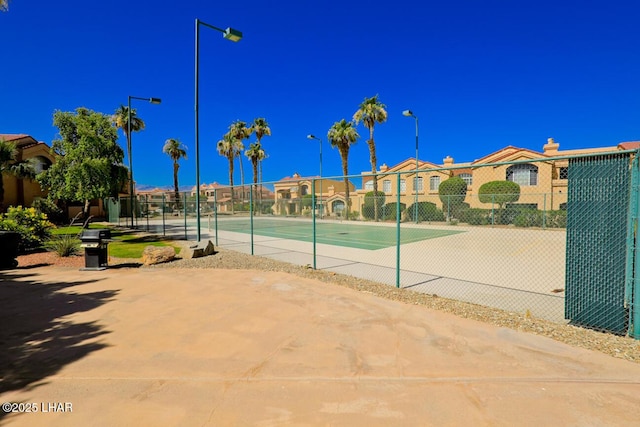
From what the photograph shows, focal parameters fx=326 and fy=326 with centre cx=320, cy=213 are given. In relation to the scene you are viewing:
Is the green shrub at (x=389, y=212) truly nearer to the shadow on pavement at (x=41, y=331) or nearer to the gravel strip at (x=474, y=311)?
the gravel strip at (x=474, y=311)

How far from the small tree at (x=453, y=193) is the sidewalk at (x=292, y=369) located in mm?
23100

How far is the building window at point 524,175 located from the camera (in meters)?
30.4

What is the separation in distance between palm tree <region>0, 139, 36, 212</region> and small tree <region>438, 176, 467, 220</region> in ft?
108

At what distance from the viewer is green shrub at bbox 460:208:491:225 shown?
2461cm

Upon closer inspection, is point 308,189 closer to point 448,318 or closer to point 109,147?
point 109,147

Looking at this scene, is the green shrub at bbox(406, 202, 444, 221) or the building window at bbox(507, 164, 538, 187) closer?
the green shrub at bbox(406, 202, 444, 221)

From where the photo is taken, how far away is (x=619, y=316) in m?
4.38

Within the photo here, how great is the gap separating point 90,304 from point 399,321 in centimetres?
546

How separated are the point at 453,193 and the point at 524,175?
7.23 meters

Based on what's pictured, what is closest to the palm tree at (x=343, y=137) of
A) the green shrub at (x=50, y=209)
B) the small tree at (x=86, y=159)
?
the small tree at (x=86, y=159)

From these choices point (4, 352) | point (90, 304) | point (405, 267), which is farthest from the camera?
point (405, 267)

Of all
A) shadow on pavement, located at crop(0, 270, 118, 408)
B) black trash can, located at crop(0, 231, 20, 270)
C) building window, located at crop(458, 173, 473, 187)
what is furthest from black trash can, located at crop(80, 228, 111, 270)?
building window, located at crop(458, 173, 473, 187)

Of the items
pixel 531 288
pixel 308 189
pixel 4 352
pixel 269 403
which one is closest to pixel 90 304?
pixel 4 352

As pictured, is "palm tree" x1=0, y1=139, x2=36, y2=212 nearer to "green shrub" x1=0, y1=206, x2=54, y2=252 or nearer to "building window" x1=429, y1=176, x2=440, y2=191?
"green shrub" x1=0, y1=206, x2=54, y2=252
